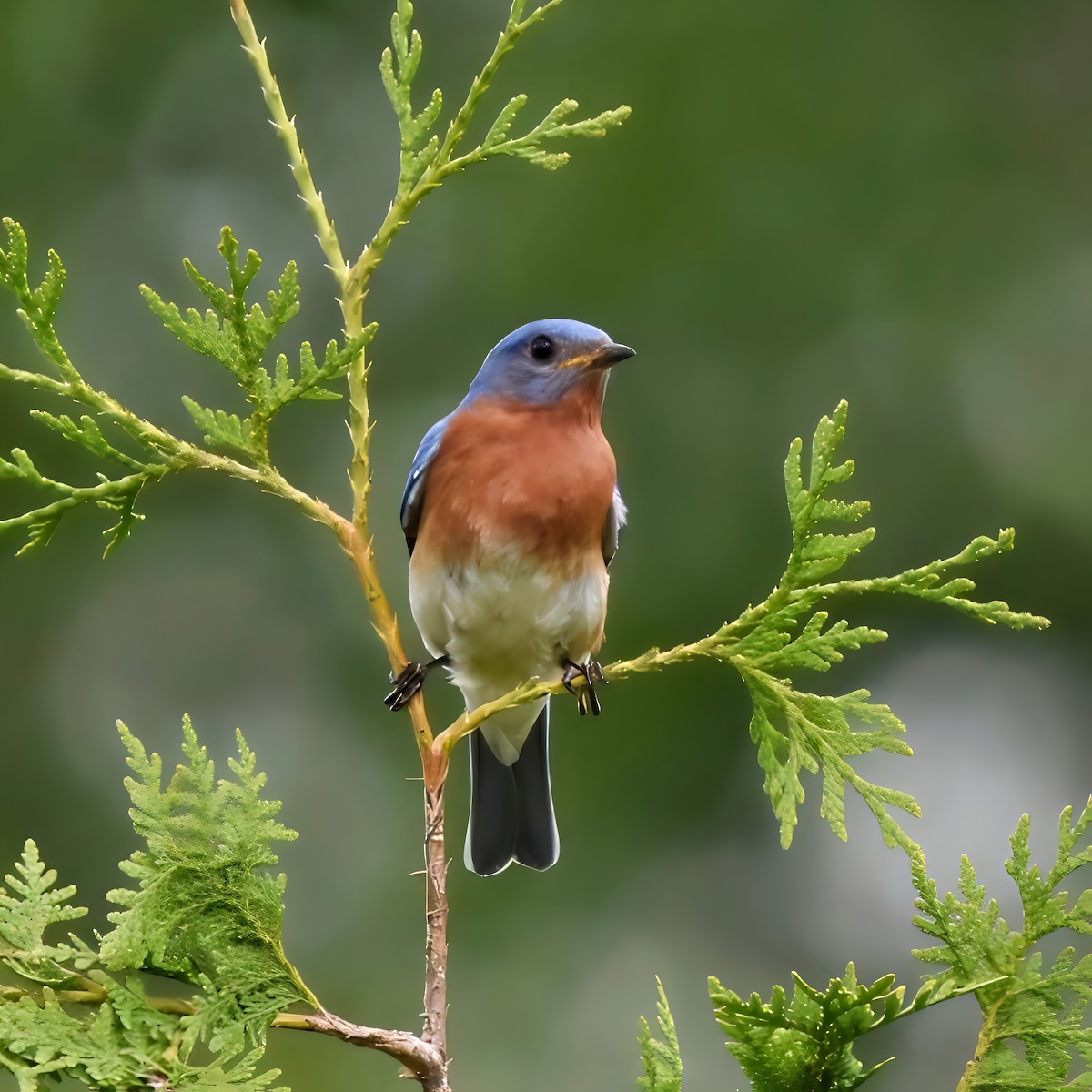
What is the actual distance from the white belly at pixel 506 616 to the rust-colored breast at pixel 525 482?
0.04m

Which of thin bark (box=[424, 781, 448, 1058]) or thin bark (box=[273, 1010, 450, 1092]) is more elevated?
thin bark (box=[424, 781, 448, 1058])

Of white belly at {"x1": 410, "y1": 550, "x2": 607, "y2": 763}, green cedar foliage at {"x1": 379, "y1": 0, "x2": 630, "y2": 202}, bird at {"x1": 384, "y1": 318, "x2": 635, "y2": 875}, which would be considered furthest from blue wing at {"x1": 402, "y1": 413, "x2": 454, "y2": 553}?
green cedar foliage at {"x1": 379, "y1": 0, "x2": 630, "y2": 202}

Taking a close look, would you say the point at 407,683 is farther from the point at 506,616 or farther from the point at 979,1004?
the point at 506,616

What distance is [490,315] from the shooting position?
21.0ft

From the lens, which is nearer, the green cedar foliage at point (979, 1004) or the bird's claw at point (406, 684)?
the green cedar foliage at point (979, 1004)

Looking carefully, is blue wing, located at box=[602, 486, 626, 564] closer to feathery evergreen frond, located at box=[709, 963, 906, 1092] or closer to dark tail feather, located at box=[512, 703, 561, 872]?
dark tail feather, located at box=[512, 703, 561, 872]

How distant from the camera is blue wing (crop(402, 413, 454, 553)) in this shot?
3.15m

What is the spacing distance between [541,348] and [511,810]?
4.05 ft

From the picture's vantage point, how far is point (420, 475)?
10.5ft

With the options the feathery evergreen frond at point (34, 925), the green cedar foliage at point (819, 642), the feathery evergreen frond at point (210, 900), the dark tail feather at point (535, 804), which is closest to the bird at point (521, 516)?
the dark tail feather at point (535, 804)

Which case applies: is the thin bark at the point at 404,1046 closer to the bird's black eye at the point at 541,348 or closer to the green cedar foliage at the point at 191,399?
the green cedar foliage at the point at 191,399

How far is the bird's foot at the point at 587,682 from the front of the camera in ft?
7.81

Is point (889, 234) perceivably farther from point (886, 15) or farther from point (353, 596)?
point (353, 596)

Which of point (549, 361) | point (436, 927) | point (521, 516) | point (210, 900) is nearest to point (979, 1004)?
point (436, 927)
